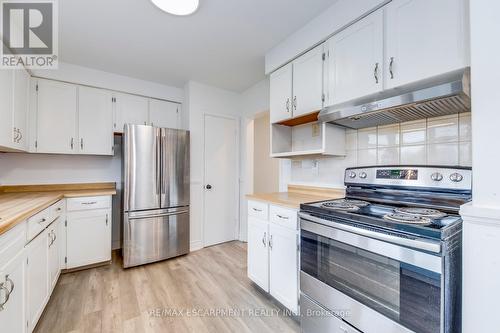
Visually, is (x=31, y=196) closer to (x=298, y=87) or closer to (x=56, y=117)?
(x=56, y=117)

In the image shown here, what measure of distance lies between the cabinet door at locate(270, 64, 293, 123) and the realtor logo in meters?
1.89

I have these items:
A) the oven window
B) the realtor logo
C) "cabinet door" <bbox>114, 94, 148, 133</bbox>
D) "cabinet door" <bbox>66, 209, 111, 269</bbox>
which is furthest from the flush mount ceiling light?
"cabinet door" <bbox>66, 209, 111, 269</bbox>

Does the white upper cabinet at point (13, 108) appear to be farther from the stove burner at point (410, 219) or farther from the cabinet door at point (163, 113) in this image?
the stove burner at point (410, 219)

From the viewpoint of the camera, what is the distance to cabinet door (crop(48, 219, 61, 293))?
6.08 ft

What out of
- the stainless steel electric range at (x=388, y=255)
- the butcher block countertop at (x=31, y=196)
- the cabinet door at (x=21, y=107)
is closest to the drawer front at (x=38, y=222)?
the butcher block countertop at (x=31, y=196)

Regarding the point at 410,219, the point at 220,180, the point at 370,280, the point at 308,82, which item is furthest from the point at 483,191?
the point at 220,180

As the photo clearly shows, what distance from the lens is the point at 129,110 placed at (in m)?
2.94

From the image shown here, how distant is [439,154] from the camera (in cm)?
139

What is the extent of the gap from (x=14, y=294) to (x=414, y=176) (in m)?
2.46

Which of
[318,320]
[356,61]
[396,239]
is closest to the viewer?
[396,239]

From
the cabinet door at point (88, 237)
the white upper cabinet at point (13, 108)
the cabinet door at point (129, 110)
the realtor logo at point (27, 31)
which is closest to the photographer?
the realtor logo at point (27, 31)

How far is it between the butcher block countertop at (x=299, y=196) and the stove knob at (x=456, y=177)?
733 millimetres

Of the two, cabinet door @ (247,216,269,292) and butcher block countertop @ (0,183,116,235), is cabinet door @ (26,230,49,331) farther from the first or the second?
cabinet door @ (247,216,269,292)

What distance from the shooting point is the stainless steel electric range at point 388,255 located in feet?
2.99
